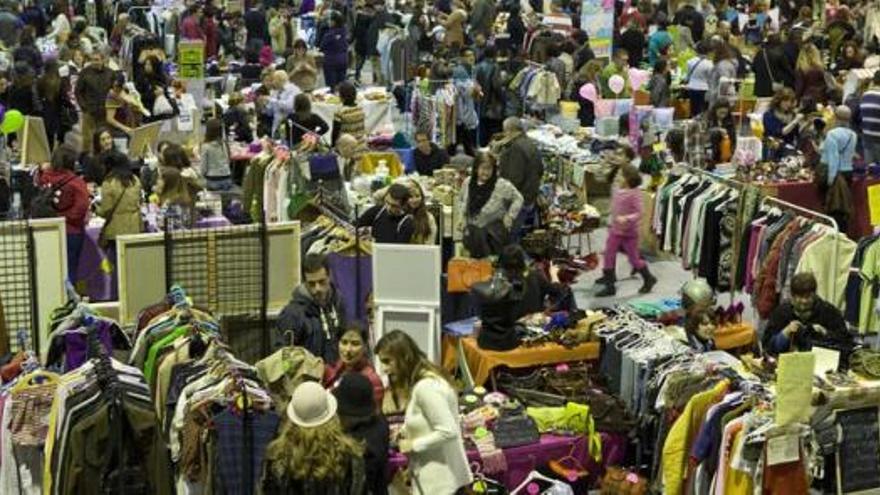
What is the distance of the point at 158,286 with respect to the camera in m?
9.66

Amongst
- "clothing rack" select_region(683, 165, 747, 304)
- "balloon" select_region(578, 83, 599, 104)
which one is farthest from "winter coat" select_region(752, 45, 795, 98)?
"clothing rack" select_region(683, 165, 747, 304)

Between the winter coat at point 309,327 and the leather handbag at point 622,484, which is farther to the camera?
the winter coat at point 309,327

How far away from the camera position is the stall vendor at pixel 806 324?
366 inches

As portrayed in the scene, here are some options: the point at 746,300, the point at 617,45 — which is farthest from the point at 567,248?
the point at 617,45

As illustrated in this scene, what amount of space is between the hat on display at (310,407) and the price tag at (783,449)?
2.51 m

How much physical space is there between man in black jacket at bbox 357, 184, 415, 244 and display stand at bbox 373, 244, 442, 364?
24.7 inches

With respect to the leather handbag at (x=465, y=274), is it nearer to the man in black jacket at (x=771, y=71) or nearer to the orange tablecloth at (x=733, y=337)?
the orange tablecloth at (x=733, y=337)

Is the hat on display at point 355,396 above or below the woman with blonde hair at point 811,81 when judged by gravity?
below

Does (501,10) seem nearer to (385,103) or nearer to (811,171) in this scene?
(385,103)

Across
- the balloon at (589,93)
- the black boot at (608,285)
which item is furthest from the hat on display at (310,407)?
the balloon at (589,93)

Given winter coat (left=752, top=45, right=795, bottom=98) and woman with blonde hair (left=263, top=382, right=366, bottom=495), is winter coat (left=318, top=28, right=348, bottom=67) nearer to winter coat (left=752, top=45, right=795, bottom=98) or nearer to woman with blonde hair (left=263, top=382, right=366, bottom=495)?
winter coat (left=752, top=45, right=795, bottom=98)

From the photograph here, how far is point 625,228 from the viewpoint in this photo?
12.5 m

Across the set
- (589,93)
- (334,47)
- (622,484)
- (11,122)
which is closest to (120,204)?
(11,122)

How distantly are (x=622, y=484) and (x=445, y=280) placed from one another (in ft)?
9.32
